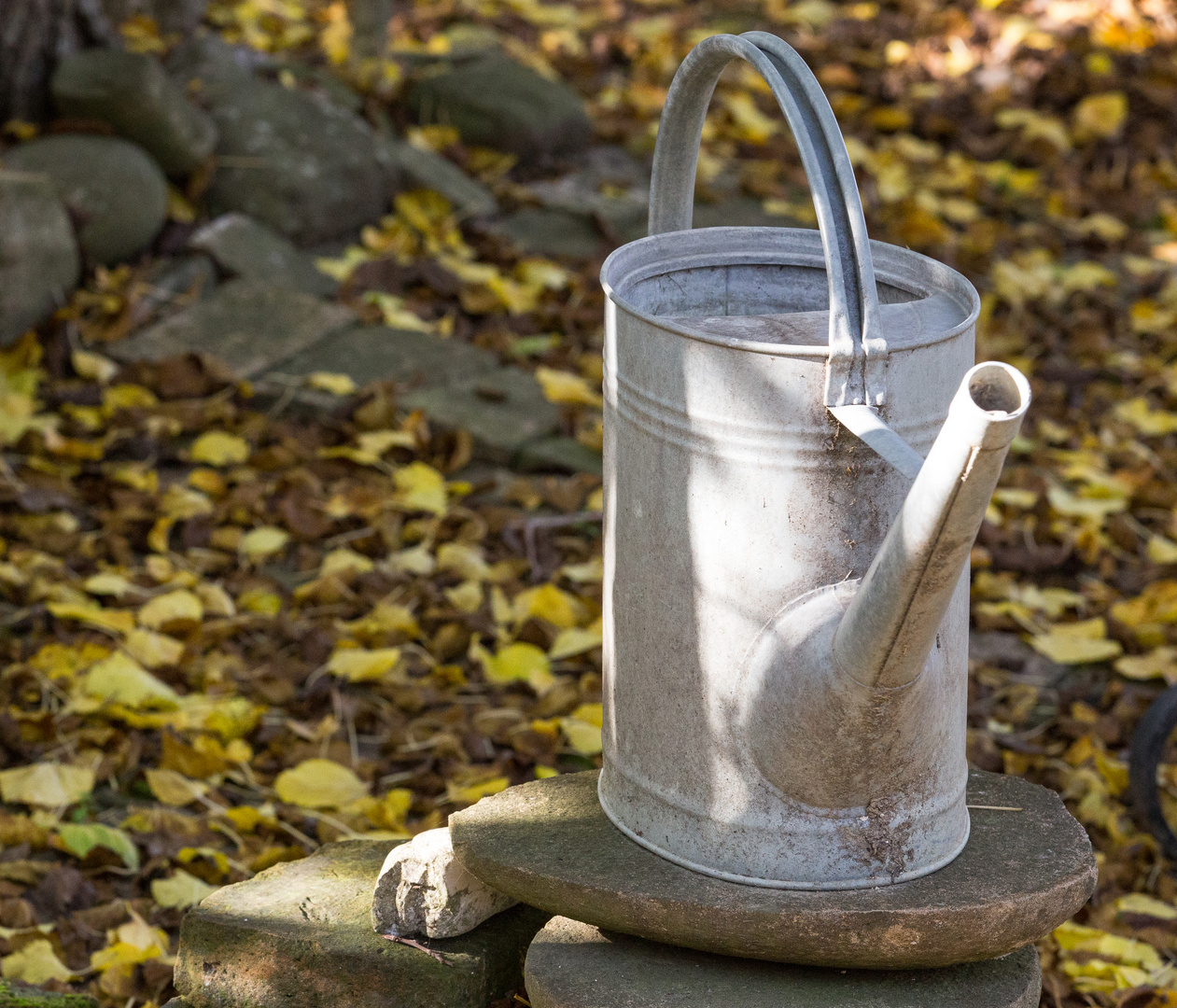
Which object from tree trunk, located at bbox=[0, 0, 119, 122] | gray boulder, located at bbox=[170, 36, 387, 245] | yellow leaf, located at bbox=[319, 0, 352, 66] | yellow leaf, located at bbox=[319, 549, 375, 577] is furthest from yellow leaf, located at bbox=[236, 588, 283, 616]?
yellow leaf, located at bbox=[319, 0, 352, 66]

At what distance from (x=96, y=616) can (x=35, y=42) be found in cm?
184

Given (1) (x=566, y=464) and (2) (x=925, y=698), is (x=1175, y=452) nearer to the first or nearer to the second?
(1) (x=566, y=464)

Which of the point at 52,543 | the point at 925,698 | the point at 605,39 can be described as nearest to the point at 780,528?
the point at 925,698

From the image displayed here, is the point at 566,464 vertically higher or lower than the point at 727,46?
lower

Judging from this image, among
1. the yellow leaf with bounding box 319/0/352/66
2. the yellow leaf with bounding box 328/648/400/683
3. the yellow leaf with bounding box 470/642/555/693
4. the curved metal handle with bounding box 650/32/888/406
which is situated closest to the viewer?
the curved metal handle with bounding box 650/32/888/406

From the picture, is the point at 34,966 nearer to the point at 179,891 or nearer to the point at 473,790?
the point at 179,891

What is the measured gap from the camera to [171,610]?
2609mm

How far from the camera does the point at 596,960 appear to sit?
1472mm

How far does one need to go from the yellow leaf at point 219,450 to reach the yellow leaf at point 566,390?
74cm

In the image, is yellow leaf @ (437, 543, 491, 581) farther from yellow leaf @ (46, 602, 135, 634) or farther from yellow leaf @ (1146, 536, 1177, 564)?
yellow leaf @ (1146, 536, 1177, 564)

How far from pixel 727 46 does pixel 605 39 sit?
431 cm

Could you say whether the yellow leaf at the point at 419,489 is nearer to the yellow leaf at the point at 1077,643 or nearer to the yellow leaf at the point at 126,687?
the yellow leaf at the point at 126,687

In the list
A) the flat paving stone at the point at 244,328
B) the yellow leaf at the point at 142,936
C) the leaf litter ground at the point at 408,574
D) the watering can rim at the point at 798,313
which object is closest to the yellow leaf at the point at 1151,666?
the leaf litter ground at the point at 408,574

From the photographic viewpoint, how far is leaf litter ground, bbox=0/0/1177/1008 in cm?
219
